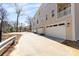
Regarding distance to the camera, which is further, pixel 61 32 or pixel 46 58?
pixel 61 32

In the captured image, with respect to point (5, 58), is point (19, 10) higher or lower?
higher

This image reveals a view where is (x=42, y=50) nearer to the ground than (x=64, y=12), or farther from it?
nearer to the ground

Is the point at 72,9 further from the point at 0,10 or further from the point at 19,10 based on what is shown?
the point at 0,10

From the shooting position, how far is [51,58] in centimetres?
494

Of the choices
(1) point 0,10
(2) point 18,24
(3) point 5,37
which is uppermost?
(1) point 0,10

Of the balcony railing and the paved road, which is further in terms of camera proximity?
the balcony railing

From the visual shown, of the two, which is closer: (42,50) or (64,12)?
(42,50)

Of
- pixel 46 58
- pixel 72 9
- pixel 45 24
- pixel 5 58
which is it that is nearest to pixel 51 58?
pixel 46 58

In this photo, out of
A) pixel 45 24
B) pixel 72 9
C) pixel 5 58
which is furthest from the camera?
pixel 45 24

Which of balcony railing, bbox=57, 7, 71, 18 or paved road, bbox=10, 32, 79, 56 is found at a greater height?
balcony railing, bbox=57, 7, 71, 18

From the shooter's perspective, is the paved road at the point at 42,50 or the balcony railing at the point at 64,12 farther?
the balcony railing at the point at 64,12

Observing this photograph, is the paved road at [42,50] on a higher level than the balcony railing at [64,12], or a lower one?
lower

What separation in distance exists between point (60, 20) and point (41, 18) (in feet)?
14.5

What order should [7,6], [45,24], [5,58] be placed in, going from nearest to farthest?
[5,58] < [7,6] < [45,24]
